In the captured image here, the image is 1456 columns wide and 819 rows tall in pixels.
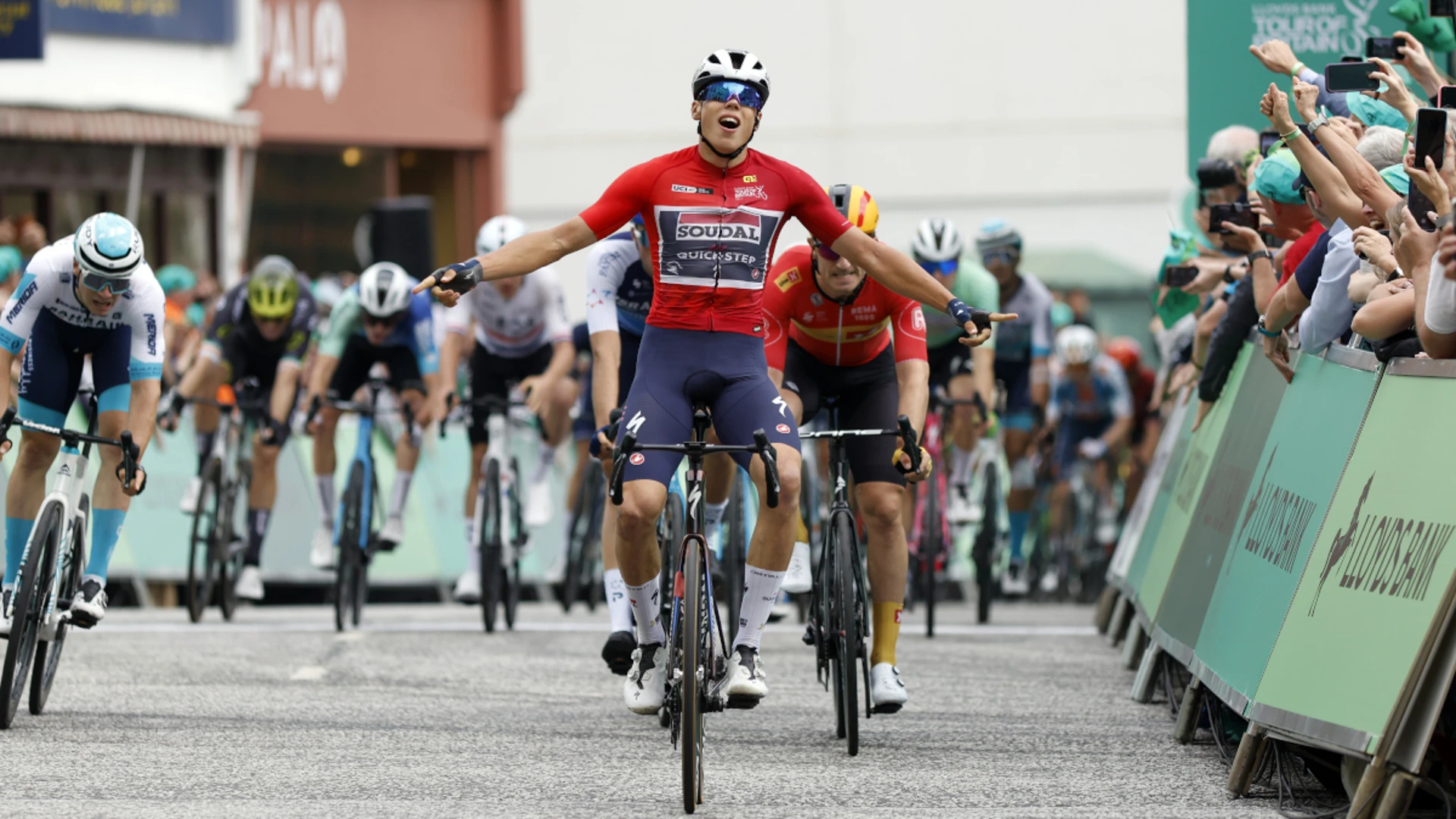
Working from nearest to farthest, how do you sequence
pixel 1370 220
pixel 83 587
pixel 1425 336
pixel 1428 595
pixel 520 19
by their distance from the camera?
pixel 1428 595, pixel 1425 336, pixel 1370 220, pixel 83 587, pixel 520 19

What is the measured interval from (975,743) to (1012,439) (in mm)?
7276

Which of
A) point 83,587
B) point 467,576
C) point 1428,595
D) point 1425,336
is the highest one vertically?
point 1425,336

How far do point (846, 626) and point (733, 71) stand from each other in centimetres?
202

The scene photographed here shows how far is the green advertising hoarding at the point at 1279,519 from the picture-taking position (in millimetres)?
7047

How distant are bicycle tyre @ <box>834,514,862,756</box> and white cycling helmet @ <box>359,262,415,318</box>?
546cm

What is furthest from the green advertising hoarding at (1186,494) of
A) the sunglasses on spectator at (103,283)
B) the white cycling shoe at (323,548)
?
the white cycling shoe at (323,548)

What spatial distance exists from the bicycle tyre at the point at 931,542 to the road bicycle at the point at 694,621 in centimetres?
523

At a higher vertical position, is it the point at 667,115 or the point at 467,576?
the point at 667,115

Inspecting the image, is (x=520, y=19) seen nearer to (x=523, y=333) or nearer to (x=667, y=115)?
(x=667, y=115)

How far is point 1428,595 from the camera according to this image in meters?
5.83

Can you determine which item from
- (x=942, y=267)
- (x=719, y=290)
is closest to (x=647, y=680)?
(x=719, y=290)

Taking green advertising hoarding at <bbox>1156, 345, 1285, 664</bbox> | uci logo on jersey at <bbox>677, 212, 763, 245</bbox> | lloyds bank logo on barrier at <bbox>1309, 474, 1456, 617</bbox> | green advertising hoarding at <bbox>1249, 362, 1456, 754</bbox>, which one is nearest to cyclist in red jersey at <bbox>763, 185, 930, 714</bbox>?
uci logo on jersey at <bbox>677, 212, 763, 245</bbox>

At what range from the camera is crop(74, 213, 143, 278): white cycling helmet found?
8.80m

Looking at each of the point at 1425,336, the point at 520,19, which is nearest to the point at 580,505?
the point at 1425,336
